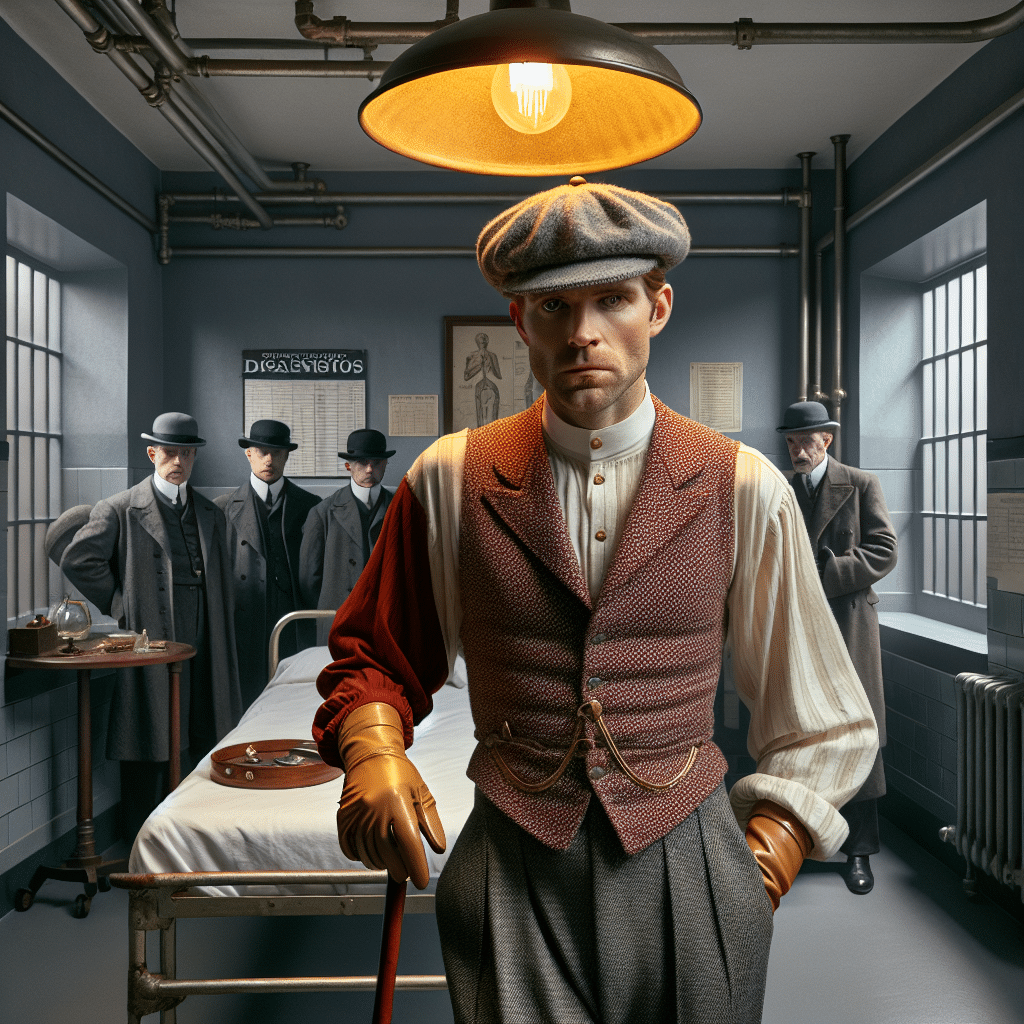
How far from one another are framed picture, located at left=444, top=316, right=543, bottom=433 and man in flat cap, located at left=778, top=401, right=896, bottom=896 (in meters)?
1.69

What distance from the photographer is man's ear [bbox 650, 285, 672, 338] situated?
1.22 metres

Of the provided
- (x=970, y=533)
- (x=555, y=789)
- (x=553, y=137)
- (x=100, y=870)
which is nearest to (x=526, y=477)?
(x=555, y=789)

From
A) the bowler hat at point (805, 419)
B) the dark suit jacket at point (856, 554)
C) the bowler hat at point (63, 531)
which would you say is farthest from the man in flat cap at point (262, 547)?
the dark suit jacket at point (856, 554)

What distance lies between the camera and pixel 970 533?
4.69 metres

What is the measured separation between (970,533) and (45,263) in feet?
14.8

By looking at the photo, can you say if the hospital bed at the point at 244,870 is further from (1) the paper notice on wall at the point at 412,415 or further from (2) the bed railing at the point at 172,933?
(1) the paper notice on wall at the point at 412,415

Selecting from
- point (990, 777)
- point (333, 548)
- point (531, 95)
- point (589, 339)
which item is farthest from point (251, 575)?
point (589, 339)

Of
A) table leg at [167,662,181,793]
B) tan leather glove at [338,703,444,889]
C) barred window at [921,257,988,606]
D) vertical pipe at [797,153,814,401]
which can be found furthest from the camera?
vertical pipe at [797,153,814,401]

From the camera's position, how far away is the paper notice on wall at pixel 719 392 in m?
5.46

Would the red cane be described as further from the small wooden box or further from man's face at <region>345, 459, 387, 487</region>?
man's face at <region>345, 459, 387, 487</region>

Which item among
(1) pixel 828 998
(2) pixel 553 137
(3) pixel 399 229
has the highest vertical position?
(3) pixel 399 229

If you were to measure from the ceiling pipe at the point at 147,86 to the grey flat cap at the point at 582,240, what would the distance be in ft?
8.82

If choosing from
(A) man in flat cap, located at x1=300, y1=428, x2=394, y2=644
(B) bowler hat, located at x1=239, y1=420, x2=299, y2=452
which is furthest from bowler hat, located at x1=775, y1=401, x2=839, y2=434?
(B) bowler hat, located at x1=239, y1=420, x2=299, y2=452

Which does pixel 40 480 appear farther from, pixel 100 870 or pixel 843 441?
pixel 843 441
